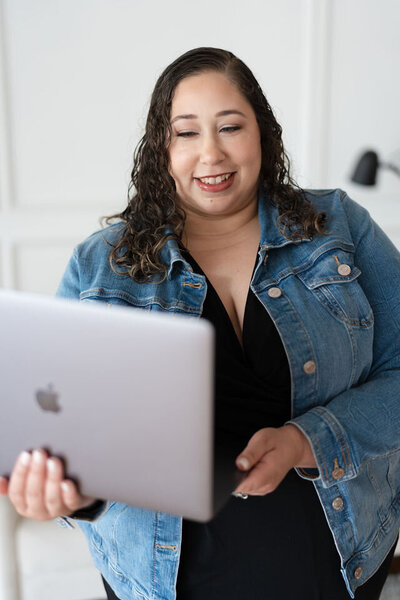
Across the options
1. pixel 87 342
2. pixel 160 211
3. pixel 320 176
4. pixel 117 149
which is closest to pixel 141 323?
pixel 87 342

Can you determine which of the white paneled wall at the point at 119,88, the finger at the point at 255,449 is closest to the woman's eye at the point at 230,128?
the finger at the point at 255,449

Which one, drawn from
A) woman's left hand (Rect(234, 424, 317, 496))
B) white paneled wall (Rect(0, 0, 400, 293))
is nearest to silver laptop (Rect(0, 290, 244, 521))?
woman's left hand (Rect(234, 424, 317, 496))

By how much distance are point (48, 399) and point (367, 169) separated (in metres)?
2.47

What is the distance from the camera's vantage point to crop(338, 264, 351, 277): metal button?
1.18 meters

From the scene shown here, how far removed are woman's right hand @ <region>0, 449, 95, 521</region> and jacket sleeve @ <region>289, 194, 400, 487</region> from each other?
0.38 metres

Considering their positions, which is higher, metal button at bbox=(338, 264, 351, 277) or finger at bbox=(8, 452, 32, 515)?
metal button at bbox=(338, 264, 351, 277)

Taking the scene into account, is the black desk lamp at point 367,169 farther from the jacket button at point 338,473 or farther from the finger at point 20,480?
the finger at point 20,480

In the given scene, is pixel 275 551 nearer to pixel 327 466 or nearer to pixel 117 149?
pixel 327 466

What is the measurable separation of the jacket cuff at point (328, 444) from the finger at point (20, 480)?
426 mm

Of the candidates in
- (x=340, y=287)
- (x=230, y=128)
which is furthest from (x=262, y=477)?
(x=230, y=128)

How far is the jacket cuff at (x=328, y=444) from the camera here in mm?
1056

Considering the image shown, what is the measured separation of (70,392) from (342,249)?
0.62 metres

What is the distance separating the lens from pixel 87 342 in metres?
0.75

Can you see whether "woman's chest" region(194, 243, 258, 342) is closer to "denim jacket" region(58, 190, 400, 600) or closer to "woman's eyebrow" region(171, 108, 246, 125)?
"denim jacket" region(58, 190, 400, 600)
